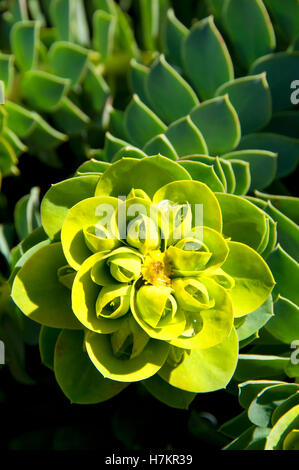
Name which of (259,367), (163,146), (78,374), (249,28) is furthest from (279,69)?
(78,374)

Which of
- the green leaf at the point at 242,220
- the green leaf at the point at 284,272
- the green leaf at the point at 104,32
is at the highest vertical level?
the green leaf at the point at 104,32

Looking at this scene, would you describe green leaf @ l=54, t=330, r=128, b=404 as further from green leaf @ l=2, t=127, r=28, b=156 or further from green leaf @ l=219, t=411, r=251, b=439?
green leaf @ l=2, t=127, r=28, b=156

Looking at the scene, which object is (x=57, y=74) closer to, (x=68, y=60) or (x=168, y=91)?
(x=68, y=60)

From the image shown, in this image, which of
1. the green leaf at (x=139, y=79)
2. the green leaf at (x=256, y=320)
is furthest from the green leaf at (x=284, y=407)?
the green leaf at (x=139, y=79)

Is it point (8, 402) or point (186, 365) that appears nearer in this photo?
point (186, 365)

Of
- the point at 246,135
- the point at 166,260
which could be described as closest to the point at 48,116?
the point at 246,135

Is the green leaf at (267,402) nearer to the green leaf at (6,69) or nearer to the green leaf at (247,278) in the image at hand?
the green leaf at (247,278)

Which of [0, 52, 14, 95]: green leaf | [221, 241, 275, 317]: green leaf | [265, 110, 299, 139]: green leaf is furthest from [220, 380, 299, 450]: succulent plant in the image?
[0, 52, 14, 95]: green leaf
